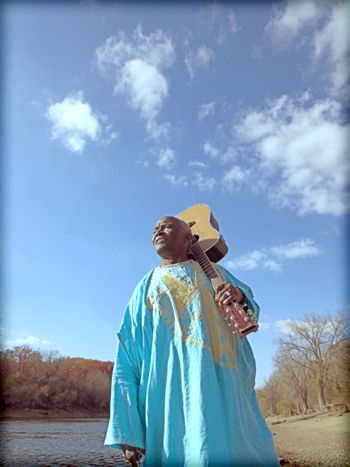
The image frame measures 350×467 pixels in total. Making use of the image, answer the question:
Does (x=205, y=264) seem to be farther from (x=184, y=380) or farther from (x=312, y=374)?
(x=312, y=374)

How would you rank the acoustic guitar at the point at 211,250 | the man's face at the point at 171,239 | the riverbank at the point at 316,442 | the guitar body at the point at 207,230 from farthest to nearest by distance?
the riverbank at the point at 316,442 < the guitar body at the point at 207,230 < the man's face at the point at 171,239 < the acoustic guitar at the point at 211,250

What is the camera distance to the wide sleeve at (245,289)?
114 inches

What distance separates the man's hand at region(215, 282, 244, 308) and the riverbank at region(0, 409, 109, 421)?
39.9 meters

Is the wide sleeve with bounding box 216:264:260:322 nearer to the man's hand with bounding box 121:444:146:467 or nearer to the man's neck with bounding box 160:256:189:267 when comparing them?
the man's neck with bounding box 160:256:189:267

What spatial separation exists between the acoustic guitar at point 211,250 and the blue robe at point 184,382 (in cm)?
9

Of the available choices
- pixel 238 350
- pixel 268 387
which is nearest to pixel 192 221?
pixel 238 350

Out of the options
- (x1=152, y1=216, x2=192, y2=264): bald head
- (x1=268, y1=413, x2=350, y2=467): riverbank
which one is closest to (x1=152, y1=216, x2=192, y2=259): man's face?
(x1=152, y1=216, x2=192, y2=264): bald head

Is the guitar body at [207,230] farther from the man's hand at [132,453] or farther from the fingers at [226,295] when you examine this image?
the man's hand at [132,453]

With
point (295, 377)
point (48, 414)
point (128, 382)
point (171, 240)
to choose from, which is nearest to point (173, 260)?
point (171, 240)

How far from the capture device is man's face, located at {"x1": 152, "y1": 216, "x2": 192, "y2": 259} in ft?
10.4

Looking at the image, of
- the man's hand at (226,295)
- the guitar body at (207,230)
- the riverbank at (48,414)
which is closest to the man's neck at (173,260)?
the guitar body at (207,230)

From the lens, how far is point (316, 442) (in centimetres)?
2070

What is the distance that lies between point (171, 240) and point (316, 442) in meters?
22.2

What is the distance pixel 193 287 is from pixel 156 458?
3.77ft
